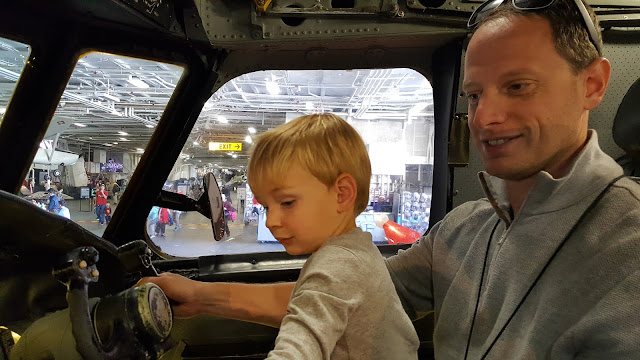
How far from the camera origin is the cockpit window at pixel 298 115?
253 cm

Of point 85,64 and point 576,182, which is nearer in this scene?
point 576,182

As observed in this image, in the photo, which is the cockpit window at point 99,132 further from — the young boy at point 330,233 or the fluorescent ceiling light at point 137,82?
the young boy at point 330,233

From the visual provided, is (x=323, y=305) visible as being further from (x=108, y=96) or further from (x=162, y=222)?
(x=108, y=96)

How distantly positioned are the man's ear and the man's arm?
110cm

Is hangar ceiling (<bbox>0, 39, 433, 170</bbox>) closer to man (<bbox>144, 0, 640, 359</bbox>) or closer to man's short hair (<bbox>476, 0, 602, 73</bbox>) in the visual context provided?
man (<bbox>144, 0, 640, 359</bbox>)

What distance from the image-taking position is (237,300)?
1471 mm

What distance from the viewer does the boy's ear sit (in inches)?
36.0

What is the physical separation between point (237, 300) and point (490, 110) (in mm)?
1102

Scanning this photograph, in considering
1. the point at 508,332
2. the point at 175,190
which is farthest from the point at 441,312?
the point at 175,190

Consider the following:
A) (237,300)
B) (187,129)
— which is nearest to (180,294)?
(237,300)

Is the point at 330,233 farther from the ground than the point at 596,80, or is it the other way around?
the point at 596,80

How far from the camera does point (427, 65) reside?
2311mm

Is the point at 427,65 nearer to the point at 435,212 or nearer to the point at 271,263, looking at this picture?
the point at 435,212

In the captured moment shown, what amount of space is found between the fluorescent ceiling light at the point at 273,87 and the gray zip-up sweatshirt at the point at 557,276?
A: 2050 millimetres
